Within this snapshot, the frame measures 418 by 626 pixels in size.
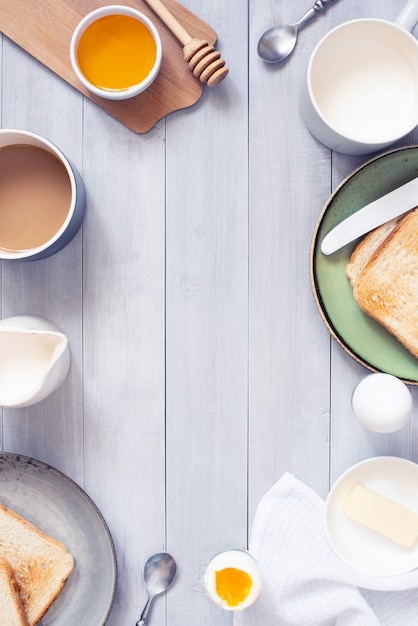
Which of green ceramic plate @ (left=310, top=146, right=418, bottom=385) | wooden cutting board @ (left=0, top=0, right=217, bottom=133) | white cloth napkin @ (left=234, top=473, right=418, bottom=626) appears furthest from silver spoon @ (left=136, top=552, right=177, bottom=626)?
wooden cutting board @ (left=0, top=0, right=217, bottom=133)

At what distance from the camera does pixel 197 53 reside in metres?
0.71

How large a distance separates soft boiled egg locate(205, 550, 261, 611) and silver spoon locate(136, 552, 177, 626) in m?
0.06

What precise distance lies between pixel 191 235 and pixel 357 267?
21cm

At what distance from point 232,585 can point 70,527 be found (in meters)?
0.22

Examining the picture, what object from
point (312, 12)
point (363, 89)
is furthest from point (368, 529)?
point (312, 12)

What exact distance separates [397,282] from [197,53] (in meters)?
0.36

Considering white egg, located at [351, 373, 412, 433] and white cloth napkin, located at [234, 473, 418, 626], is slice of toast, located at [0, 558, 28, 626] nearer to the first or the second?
white cloth napkin, located at [234, 473, 418, 626]

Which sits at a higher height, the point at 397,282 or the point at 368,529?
the point at 397,282

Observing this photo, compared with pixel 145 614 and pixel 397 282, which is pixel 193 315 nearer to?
pixel 397 282

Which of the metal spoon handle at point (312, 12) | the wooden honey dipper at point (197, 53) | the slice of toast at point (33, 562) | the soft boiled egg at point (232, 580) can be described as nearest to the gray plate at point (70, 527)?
the slice of toast at point (33, 562)

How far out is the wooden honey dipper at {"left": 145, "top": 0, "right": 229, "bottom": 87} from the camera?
A: 72cm

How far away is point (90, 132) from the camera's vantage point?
76 cm

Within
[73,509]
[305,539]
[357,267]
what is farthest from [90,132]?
[305,539]

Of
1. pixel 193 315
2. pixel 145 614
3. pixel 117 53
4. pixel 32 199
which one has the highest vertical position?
pixel 117 53
